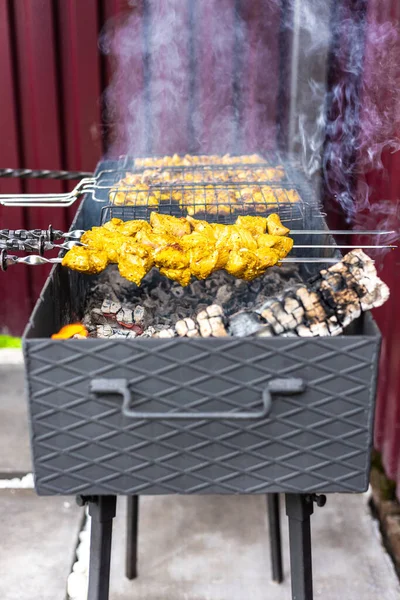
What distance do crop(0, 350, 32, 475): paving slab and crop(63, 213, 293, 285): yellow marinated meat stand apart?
185cm

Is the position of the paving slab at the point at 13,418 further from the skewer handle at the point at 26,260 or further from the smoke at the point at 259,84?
the skewer handle at the point at 26,260

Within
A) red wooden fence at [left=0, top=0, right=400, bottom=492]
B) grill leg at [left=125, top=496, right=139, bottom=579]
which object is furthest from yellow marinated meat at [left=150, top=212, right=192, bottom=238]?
red wooden fence at [left=0, top=0, right=400, bottom=492]

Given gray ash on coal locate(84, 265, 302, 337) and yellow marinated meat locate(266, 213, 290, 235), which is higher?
yellow marinated meat locate(266, 213, 290, 235)

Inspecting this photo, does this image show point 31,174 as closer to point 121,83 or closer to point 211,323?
point 121,83

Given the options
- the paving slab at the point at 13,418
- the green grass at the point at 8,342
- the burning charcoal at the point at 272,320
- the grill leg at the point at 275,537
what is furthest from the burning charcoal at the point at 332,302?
the green grass at the point at 8,342

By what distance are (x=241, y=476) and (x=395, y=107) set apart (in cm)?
214

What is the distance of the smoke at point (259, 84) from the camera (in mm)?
3400

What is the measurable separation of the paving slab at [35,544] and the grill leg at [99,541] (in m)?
0.95

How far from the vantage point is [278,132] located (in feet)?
12.9

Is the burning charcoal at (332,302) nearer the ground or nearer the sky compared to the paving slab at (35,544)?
nearer the sky

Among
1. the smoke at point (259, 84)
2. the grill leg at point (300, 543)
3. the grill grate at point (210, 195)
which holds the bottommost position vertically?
the grill leg at point (300, 543)

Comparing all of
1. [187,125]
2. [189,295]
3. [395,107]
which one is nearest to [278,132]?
[187,125]

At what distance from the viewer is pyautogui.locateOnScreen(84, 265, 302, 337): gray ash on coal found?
83.7 inches

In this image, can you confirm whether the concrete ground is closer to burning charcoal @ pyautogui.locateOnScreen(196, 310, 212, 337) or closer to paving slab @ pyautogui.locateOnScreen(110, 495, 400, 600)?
paving slab @ pyautogui.locateOnScreen(110, 495, 400, 600)
